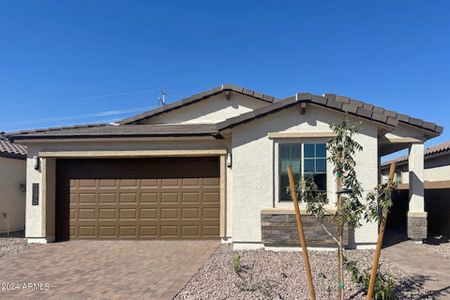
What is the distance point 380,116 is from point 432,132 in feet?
8.54

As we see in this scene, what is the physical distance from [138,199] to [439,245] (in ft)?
30.7

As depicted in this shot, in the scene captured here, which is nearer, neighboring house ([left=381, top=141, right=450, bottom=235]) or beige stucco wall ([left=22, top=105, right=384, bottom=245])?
beige stucco wall ([left=22, top=105, right=384, bottom=245])

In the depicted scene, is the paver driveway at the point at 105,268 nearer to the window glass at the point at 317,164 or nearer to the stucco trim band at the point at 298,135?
the window glass at the point at 317,164

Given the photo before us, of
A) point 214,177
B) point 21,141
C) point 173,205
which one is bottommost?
point 173,205

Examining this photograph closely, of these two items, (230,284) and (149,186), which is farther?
(149,186)

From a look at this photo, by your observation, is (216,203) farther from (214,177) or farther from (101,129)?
(101,129)

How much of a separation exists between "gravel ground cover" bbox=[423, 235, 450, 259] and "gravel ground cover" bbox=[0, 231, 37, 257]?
11711 millimetres

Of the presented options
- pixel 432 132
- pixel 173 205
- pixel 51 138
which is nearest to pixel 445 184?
pixel 432 132

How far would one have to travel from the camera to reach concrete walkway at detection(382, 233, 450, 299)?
6340 mm

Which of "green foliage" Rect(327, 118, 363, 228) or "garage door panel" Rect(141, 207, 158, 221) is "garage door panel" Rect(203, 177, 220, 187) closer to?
"garage door panel" Rect(141, 207, 158, 221)

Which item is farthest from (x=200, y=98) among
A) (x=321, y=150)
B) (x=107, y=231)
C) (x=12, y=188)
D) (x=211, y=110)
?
(x=12, y=188)

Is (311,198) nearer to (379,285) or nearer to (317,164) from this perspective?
(379,285)

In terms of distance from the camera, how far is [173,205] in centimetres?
1148

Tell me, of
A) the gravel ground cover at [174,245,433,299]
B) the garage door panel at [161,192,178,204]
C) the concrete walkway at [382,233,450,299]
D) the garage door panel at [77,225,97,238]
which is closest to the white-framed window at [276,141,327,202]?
the gravel ground cover at [174,245,433,299]
